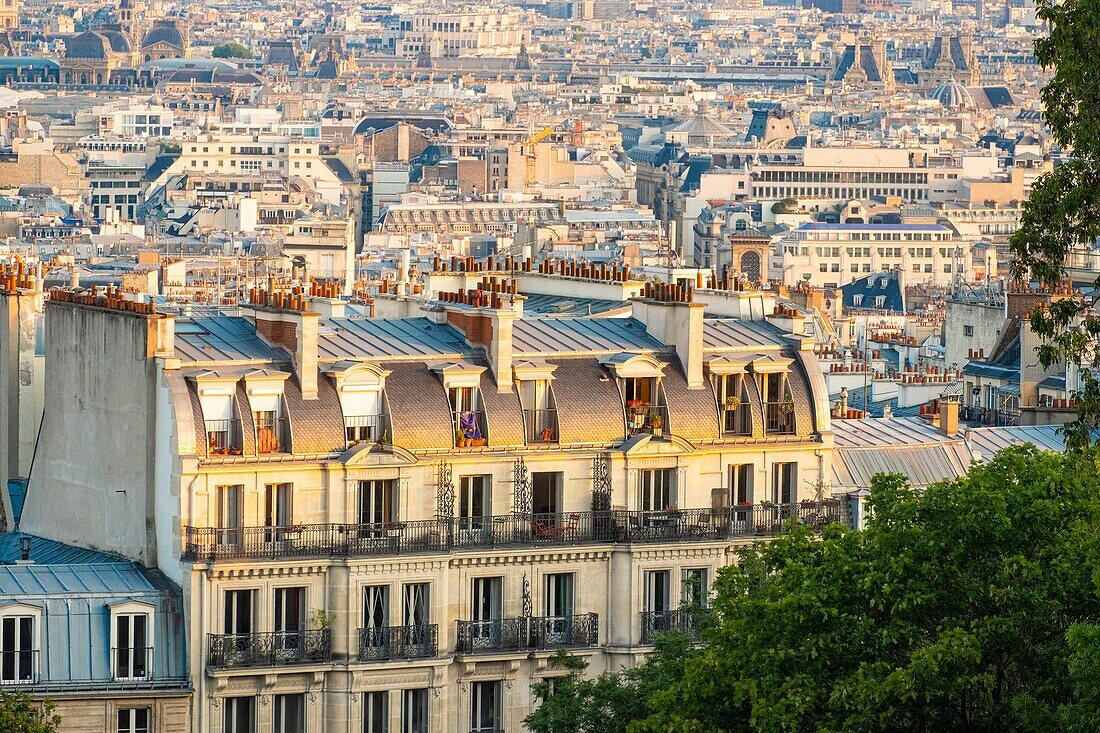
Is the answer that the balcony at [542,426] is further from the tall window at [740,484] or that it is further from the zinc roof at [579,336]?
the tall window at [740,484]

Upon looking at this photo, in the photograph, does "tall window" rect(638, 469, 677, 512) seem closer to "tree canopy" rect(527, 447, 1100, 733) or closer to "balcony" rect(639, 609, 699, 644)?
"balcony" rect(639, 609, 699, 644)

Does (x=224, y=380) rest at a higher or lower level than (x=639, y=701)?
higher

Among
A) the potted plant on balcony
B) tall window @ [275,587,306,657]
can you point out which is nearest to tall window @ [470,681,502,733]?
tall window @ [275,587,306,657]

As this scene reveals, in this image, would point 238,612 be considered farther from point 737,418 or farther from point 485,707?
point 737,418

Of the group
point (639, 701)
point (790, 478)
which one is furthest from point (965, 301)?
point (639, 701)

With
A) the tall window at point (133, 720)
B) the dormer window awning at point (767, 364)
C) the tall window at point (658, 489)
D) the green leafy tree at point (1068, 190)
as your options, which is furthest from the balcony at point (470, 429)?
the green leafy tree at point (1068, 190)

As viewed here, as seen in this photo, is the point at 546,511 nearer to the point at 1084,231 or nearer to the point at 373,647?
the point at 373,647
